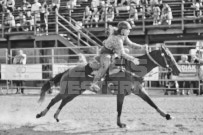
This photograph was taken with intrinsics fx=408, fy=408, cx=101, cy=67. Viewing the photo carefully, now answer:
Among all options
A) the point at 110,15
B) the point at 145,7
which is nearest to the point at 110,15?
the point at 110,15

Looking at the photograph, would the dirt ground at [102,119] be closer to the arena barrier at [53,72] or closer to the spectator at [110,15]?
the arena barrier at [53,72]

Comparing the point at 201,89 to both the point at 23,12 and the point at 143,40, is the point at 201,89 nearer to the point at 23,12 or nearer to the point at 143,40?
the point at 143,40

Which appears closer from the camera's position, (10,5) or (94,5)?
(94,5)

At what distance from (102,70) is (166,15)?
9697 millimetres

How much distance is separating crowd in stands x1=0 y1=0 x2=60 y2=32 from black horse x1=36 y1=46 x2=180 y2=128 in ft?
35.1

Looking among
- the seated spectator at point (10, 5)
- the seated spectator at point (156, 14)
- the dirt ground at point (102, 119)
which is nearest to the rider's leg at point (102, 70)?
the dirt ground at point (102, 119)

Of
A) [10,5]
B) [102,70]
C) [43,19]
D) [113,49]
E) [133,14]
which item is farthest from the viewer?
[10,5]

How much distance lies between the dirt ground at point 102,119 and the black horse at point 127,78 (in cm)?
40

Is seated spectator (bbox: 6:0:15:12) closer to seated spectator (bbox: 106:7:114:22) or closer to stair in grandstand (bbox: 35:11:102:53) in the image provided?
stair in grandstand (bbox: 35:11:102:53)

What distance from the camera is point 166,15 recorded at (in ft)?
57.6

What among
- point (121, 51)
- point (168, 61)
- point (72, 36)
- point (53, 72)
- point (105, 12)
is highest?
point (105, 12)

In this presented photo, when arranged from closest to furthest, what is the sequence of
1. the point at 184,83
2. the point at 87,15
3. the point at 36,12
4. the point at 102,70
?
the point at 102,70
the point at 184,83
the point at 87,15
the point at 36,12

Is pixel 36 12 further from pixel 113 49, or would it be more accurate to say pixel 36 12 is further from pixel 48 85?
pixel 113 49

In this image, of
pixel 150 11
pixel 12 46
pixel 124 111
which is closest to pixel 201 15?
pixel 150 11
